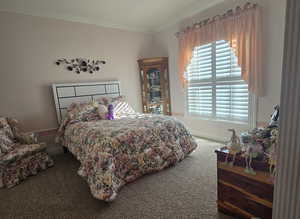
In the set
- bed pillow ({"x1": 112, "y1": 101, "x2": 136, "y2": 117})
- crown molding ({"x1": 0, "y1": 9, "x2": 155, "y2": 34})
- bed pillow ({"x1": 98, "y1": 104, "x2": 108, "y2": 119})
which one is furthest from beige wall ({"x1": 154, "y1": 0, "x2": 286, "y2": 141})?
bed pillow ({"x1": 98, "y1": 104, "x2": 108, "y2": 119})

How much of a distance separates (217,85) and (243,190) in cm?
225

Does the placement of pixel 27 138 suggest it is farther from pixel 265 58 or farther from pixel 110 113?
pixel 265 58

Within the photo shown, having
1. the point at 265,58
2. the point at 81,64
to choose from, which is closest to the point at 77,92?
the point at 81,64

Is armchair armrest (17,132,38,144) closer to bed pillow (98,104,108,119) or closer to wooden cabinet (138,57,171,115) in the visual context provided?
bed pillow (98,104,108,119)

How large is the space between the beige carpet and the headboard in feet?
4.24

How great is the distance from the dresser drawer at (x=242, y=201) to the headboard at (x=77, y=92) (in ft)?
9.66

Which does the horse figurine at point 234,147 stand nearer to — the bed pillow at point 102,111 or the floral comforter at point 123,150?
the floral comforter at point 123,150

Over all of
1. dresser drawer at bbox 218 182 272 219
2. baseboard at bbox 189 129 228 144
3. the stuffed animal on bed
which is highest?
the stuffed animal on bed

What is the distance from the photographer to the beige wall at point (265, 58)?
230cm

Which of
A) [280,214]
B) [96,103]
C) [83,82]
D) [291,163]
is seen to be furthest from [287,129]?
[83,82]

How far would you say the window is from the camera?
284 centimetres

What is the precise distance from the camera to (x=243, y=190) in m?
1.31

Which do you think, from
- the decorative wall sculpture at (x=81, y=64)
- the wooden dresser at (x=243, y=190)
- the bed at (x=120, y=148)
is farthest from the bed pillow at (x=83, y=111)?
the wooden dresser at (x=243, y=190)

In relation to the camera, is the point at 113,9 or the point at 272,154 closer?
the point at 272,154
